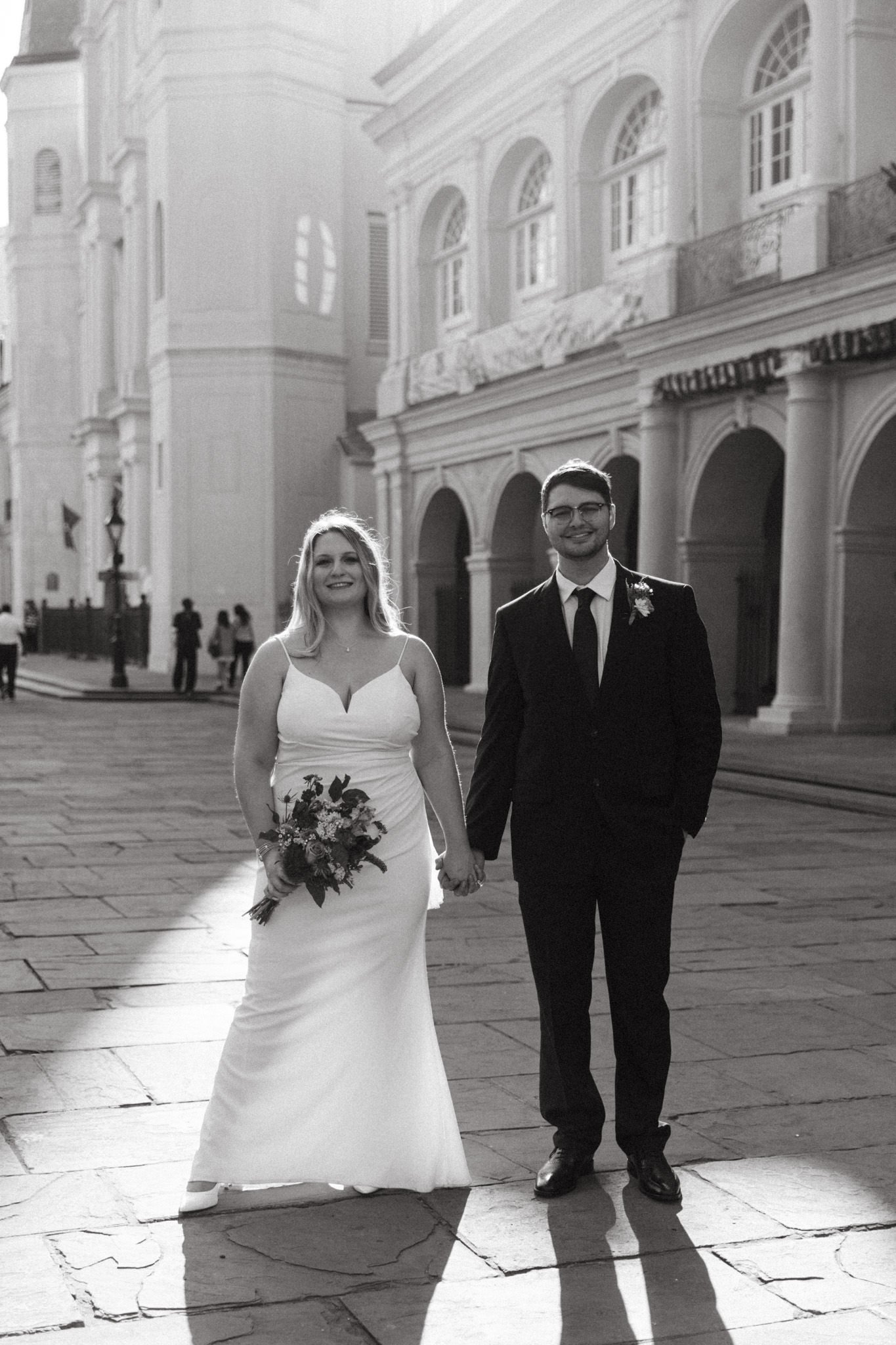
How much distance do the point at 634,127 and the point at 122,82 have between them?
27.4m

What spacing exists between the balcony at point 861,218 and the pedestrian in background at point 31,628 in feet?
123

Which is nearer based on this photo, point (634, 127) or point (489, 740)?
point (489, 740)

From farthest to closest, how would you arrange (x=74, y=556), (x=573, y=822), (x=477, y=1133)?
(x=74, y=556), (x=477, y=1133), (x=573, y=822)

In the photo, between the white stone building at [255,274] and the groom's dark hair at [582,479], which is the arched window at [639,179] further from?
the groom's dark hair at [582,479]

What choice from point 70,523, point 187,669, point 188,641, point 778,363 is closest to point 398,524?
point 188,641

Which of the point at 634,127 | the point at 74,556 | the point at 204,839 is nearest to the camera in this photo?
the point at 204,839

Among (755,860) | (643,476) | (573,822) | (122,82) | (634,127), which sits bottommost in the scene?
(755,860)

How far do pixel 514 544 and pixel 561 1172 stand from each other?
81.1ft

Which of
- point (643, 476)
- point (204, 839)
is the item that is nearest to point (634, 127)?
point (643, 476)

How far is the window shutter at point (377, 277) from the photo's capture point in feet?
132

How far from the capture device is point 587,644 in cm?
463

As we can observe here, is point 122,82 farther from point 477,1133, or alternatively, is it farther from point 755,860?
point 477,1133

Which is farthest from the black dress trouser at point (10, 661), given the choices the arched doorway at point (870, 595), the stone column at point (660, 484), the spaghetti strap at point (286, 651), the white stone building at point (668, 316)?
the spaghetti strap at point (286, 651)

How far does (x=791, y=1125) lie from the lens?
5.16 m
